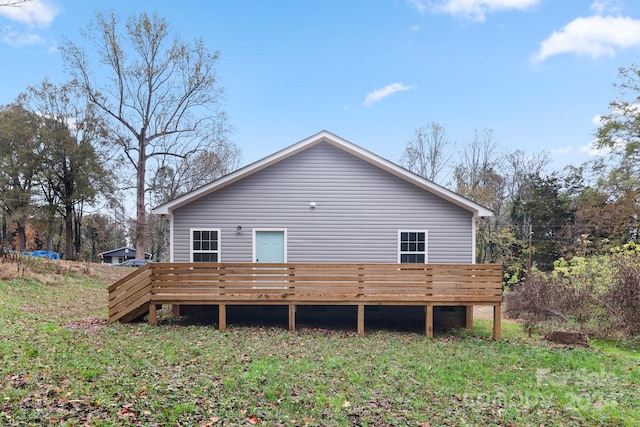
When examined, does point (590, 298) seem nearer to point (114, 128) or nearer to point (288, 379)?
point (288, 379)

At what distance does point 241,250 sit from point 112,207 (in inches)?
879

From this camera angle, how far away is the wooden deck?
9.75m

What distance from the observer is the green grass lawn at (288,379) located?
445 cm

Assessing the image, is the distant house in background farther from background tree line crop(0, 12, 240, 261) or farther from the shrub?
the shrub

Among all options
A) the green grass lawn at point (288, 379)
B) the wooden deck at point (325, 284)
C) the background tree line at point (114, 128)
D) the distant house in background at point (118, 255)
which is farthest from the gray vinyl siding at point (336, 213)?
the distant house in background at point (118, 255)

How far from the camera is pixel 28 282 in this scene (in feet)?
45.3

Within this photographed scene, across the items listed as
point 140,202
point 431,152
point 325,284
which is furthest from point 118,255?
point 325,284

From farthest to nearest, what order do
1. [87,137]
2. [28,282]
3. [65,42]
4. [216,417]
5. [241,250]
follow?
[87,137], [65,42], [28,282], [241,250], [216,417]

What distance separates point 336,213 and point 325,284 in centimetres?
237

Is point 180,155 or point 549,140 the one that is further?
point 549,140

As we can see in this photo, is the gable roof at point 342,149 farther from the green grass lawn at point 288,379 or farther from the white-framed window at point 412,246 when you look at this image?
the green grass lawn at point 288,379

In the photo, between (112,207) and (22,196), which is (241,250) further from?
(22,196)

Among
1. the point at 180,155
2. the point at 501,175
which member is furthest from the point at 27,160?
the point at 501,175

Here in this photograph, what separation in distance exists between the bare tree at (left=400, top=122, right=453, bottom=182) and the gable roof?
21651mm
